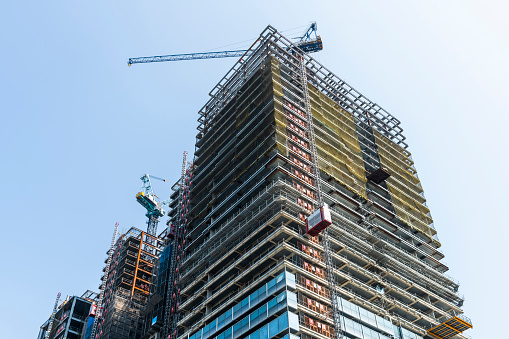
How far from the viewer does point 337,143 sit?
413 feet

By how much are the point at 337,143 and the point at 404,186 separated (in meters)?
24.9

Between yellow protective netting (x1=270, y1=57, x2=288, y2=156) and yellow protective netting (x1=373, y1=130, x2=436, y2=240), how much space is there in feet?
114

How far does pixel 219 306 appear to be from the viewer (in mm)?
95312

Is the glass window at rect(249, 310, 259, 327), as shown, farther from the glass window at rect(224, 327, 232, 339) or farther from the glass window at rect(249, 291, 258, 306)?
the glass window at rect(224, 327, 232, 339)

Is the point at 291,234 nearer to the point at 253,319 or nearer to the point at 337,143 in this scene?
the point at 253,319

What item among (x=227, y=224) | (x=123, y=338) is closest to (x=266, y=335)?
(x=227, y=224)

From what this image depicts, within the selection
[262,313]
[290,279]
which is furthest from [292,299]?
[262,313]

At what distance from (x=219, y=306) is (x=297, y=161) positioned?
3114 cm

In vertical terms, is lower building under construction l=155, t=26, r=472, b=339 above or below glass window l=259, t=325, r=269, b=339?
above

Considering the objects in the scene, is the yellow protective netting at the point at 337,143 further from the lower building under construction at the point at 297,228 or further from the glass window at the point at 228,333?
the glass window at the point at 228,333

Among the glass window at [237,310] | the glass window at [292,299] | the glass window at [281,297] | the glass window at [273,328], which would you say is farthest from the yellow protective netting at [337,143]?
Answer: the glass window at [273,328]

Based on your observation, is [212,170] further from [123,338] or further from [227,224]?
[123,338]

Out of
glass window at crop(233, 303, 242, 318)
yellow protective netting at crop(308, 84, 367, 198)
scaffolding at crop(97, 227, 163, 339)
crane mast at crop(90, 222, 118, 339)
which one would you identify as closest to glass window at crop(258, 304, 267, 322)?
glass window at crop(233, 303, 242, 318)

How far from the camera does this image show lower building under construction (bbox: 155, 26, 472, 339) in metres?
89.4
